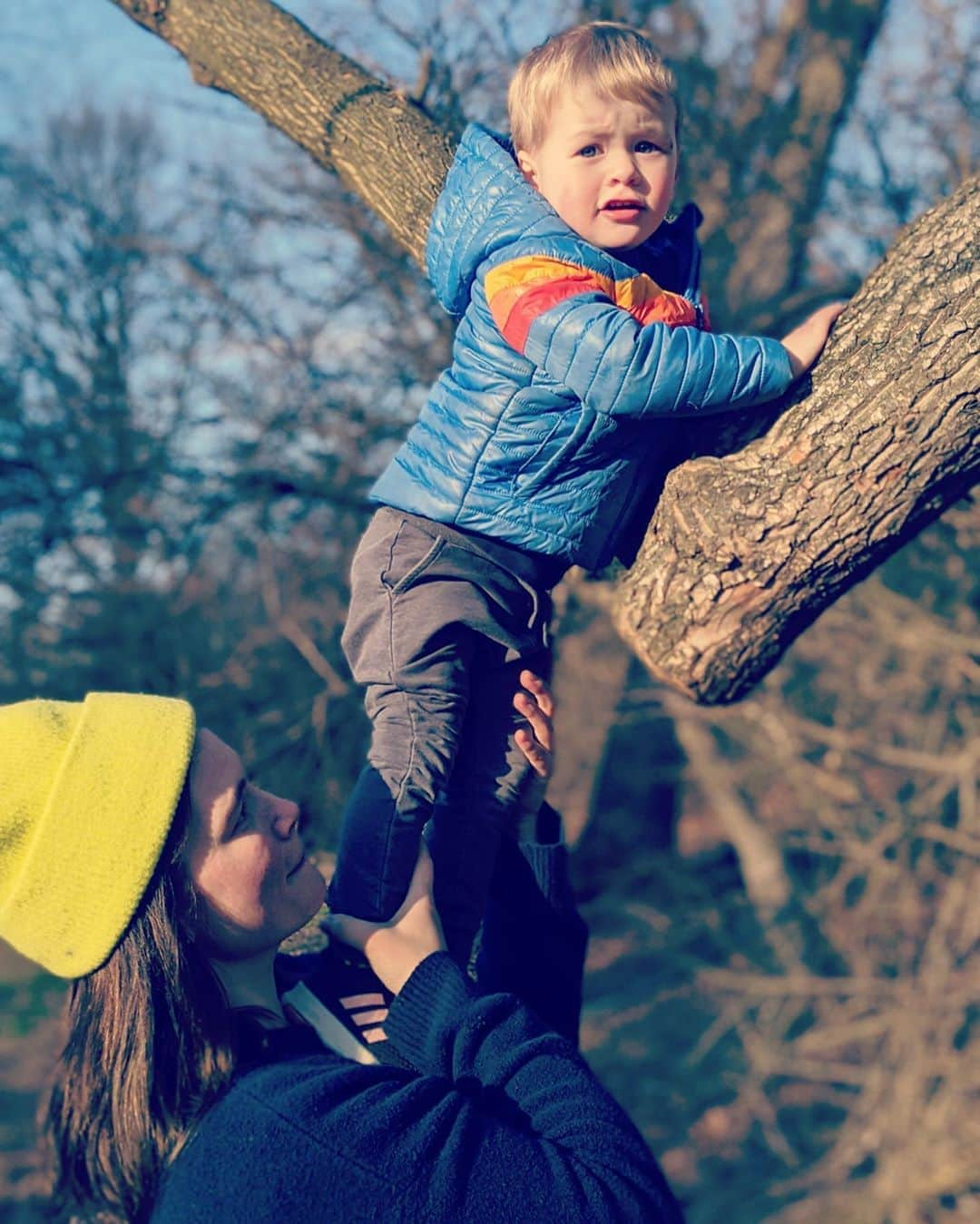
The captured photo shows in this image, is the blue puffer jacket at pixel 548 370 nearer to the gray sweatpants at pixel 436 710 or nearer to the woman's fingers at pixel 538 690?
the gray sweatpants at pixel 436 710

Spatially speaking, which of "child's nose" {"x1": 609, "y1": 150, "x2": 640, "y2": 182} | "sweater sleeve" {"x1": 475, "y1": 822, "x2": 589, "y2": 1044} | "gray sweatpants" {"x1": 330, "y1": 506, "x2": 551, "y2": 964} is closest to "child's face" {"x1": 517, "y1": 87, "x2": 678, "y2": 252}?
"child's nose" {"x1": 609, "y1": 150, "x2": 640, "y2": 182}

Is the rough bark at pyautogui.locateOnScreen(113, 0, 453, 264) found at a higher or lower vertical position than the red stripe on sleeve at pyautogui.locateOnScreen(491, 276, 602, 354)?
higher

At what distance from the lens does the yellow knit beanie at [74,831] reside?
5.84 ft

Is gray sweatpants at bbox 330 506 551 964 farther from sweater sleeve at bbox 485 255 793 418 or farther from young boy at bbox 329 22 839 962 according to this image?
sweater sleeve at bbox 485 255 793 418

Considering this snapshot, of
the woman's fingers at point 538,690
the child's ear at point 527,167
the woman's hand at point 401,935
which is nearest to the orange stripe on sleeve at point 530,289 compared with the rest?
the child's ear at point 527,167

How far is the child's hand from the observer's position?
6.63ft

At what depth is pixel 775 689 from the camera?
6.38 m

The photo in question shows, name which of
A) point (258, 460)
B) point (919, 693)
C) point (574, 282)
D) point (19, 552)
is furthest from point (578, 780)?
point (574, 282)

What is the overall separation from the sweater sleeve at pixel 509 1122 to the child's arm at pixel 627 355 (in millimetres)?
989

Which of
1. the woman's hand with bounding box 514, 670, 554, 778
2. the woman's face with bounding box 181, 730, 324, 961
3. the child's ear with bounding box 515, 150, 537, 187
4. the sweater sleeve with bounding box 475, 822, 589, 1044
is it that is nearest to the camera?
the woman's face with bounding box 181, 730, 324, 961

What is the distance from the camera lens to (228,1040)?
6.32 ft

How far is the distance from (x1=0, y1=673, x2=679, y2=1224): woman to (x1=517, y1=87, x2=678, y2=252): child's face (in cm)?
107

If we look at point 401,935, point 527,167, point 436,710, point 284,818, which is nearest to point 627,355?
point 527,167

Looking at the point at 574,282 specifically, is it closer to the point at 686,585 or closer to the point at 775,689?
the point at 686,585
